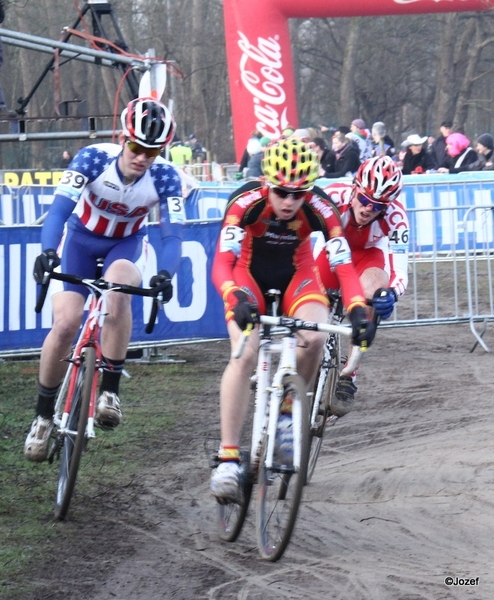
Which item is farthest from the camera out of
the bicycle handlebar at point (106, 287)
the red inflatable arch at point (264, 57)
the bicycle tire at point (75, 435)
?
the red inflatable arch at point (264, 57)

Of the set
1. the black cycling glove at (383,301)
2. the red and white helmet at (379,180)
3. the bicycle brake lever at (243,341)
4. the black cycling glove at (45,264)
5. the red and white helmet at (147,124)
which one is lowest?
the bicycle brake lever at (243,341)

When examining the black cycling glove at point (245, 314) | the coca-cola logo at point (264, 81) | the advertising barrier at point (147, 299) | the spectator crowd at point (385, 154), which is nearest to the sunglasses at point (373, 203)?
the black cycling glove at point (245, 314)

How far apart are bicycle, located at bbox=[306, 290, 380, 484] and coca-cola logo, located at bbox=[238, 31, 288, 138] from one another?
14610mm

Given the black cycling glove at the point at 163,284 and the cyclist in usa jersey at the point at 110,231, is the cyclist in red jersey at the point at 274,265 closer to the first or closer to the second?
the black cycling glove at the point at 163,284

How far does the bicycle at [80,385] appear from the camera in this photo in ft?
17.3

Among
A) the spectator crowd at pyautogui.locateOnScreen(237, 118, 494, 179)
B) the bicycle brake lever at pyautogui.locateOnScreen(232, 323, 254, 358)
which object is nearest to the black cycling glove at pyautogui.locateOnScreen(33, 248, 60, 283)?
the bicycle brake lever at pyautogui.locateOnScreen(232, 323, 254, 358)

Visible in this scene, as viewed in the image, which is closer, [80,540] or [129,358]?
[80,540]

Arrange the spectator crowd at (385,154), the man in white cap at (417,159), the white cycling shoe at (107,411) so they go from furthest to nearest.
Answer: the man in white cap at (417,159) → the spectator crowd at (385,154) → the white cycling shoe at (107,411)

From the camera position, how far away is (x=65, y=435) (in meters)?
5.52

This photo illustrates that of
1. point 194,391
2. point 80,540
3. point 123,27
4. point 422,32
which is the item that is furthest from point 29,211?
point 422,32

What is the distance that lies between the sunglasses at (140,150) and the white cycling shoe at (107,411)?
1.35 meters

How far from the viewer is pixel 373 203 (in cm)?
655

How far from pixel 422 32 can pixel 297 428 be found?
42879 millimetres

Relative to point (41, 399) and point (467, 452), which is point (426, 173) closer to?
point (467, 452)
